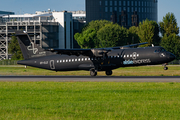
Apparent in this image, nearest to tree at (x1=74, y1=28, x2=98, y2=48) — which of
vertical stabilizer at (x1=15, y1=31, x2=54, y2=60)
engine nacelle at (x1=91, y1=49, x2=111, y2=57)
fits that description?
vertical stabilizer at (x1=15, y1=31, x2=54, y2=60)

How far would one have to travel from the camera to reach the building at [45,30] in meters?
125

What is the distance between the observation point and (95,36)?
118438 mm

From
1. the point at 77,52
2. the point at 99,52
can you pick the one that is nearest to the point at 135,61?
the point at 99,52

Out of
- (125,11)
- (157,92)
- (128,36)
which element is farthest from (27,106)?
(125,11)

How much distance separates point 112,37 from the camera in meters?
116

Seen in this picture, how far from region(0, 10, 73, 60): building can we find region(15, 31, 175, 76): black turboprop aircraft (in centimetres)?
7932

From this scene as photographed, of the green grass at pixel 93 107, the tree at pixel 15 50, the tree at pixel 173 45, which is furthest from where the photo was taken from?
the tree at pixel 15 50

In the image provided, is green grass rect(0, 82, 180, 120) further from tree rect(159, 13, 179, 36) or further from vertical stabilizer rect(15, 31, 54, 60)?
tree rect(159, 13, 179, 36)

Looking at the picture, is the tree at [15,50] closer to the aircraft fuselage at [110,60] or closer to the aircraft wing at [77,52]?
the aircraft fuselage at [110,60]

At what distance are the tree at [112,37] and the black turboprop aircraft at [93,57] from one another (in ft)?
230

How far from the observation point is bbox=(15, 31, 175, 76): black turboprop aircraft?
40281mm

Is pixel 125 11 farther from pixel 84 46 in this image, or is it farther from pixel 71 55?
pixel 71 55

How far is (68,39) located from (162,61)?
9950 centimetres

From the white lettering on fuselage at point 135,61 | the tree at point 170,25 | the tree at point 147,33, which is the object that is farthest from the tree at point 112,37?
the white lettering on fuselage at point 135,61
